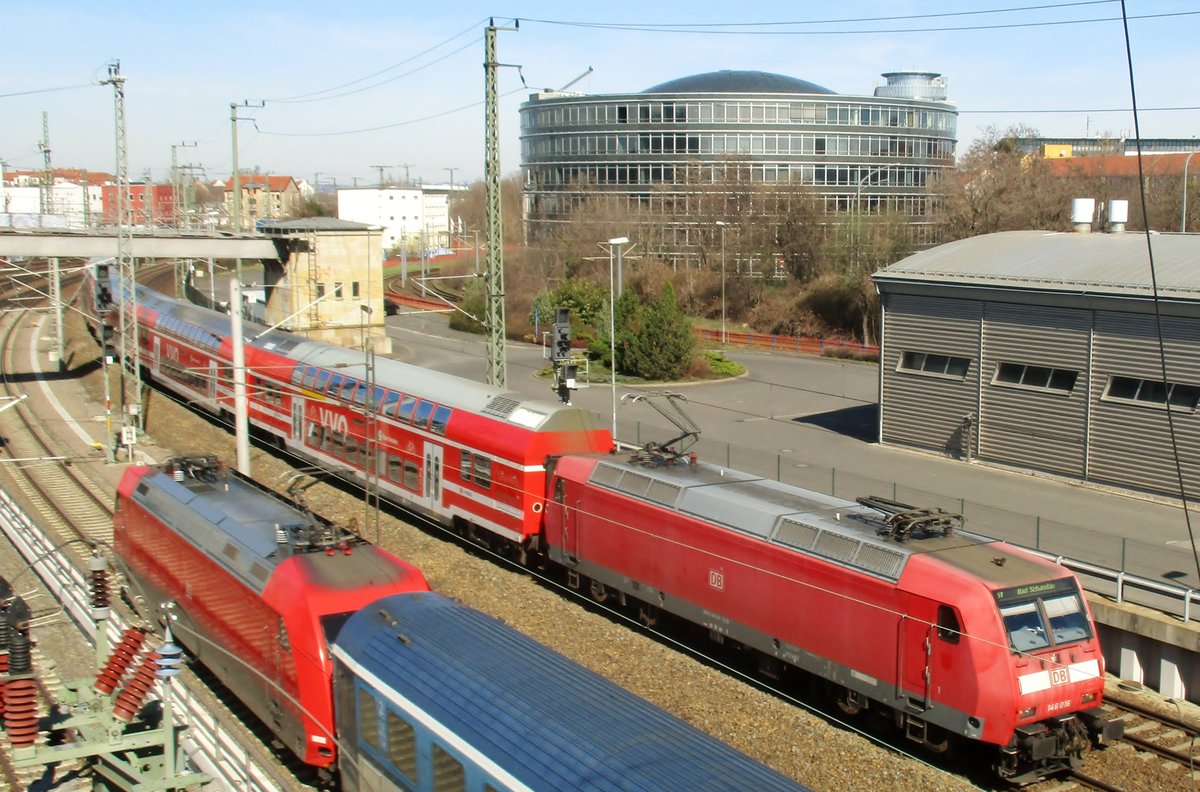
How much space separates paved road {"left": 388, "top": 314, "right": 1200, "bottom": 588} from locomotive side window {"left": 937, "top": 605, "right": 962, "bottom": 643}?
21.5 ft

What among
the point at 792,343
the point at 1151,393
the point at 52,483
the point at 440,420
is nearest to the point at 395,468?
the point at 440,420

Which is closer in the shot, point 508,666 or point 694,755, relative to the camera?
point 694,755

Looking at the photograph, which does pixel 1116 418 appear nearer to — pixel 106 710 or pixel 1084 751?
pixel 1084 751

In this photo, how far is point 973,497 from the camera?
23016 millimetres

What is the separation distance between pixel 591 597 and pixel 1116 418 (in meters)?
12.5

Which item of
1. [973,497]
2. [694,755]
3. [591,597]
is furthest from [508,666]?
[973,497]

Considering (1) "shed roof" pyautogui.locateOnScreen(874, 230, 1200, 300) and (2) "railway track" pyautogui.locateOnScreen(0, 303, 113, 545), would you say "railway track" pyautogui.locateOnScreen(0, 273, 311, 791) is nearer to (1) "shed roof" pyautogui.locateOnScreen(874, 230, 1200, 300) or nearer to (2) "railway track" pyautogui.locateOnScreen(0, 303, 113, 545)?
(2) "railway track" pyautogui.locateOnScreen(0, 303, 113, 545)

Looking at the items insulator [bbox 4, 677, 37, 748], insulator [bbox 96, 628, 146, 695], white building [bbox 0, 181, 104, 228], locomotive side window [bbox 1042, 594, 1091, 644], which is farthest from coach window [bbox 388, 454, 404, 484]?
white building [bbox 0, 181, 104, 228]

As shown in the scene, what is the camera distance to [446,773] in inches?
332

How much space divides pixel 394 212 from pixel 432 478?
12129cm

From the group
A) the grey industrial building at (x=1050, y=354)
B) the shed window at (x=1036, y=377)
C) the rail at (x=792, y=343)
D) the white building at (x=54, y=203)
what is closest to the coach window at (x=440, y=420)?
the grey industrial building at (x=1050, y=354)

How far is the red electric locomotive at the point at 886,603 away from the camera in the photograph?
11.6m

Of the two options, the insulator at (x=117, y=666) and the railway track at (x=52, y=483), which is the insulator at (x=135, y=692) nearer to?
the insulator at (x=117, y=666)

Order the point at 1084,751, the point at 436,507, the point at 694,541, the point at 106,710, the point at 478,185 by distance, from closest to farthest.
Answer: the point at 106,710 < the point at 1084,751 < the point at 694,541 < the point at 436,507 < the point at 478,185
